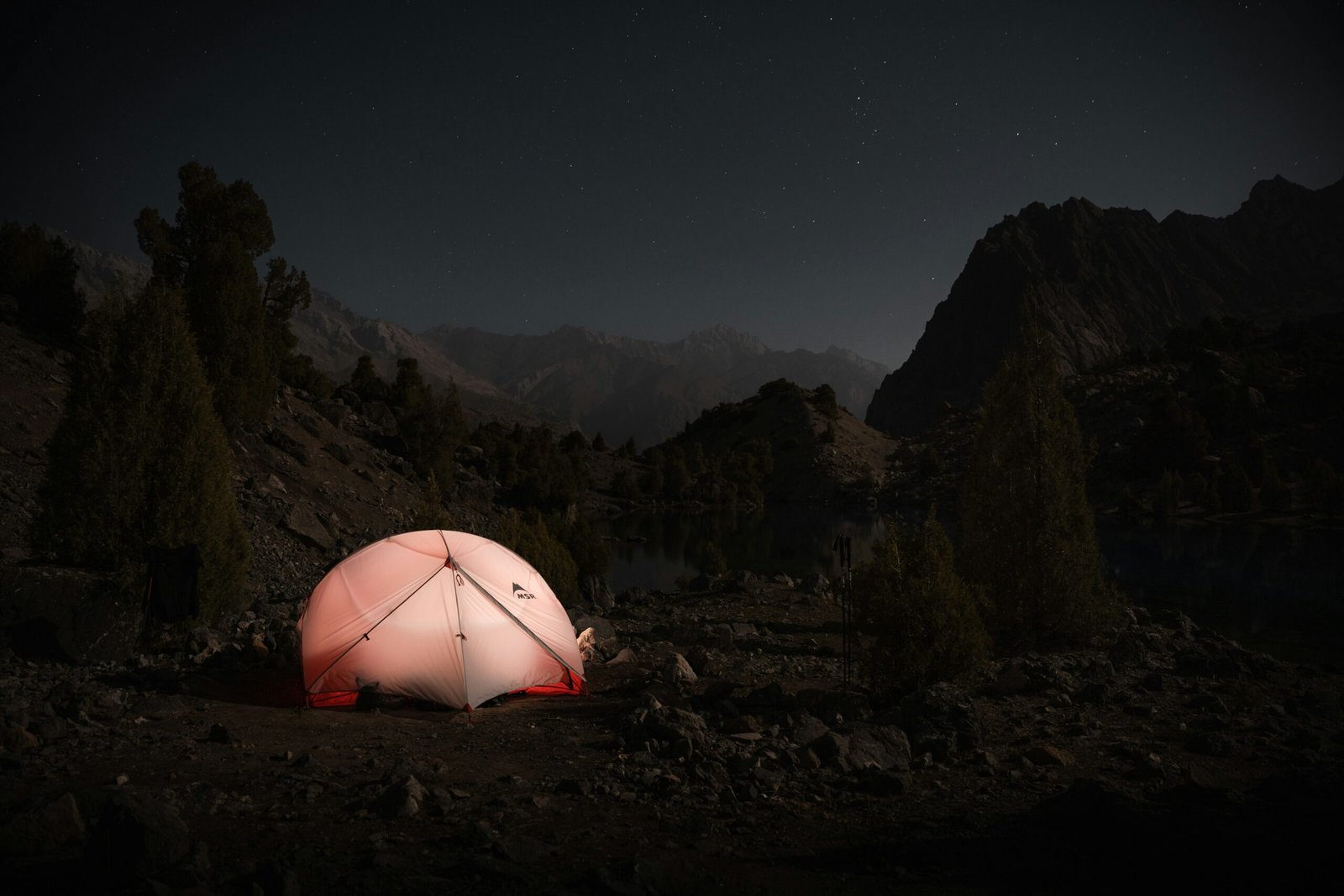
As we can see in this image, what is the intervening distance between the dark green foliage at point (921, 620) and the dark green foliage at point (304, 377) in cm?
4595

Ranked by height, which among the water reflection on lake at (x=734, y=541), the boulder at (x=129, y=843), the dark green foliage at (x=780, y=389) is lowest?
the water reflection on lake at (x=734, y=541)

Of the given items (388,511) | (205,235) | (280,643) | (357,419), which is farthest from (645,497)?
(280,643)

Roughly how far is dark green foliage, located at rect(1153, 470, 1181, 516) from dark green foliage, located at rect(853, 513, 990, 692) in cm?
7102

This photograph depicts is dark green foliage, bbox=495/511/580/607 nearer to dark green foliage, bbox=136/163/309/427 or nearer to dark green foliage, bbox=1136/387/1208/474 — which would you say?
dark green foliage, bbox=136/163/309/427

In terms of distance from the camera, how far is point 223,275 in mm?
31156

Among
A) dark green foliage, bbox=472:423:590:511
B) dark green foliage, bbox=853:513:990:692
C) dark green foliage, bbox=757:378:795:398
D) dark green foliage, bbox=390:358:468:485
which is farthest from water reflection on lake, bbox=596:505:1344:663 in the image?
dark green foliage, bbox=757:378:795:398

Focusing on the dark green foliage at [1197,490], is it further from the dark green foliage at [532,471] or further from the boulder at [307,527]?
the boulder at [307,527]

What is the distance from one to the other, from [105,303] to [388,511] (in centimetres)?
2399

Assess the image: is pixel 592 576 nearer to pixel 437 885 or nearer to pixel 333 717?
pixel 333 717

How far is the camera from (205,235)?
33156mm

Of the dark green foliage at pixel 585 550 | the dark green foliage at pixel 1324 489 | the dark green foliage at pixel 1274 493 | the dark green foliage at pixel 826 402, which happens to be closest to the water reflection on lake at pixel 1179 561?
the dark green foliage at pixel 1324 489

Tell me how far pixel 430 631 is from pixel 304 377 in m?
45.7

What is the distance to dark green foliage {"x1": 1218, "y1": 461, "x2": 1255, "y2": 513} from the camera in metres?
65.3

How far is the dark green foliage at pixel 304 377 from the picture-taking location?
47584 millimetres
